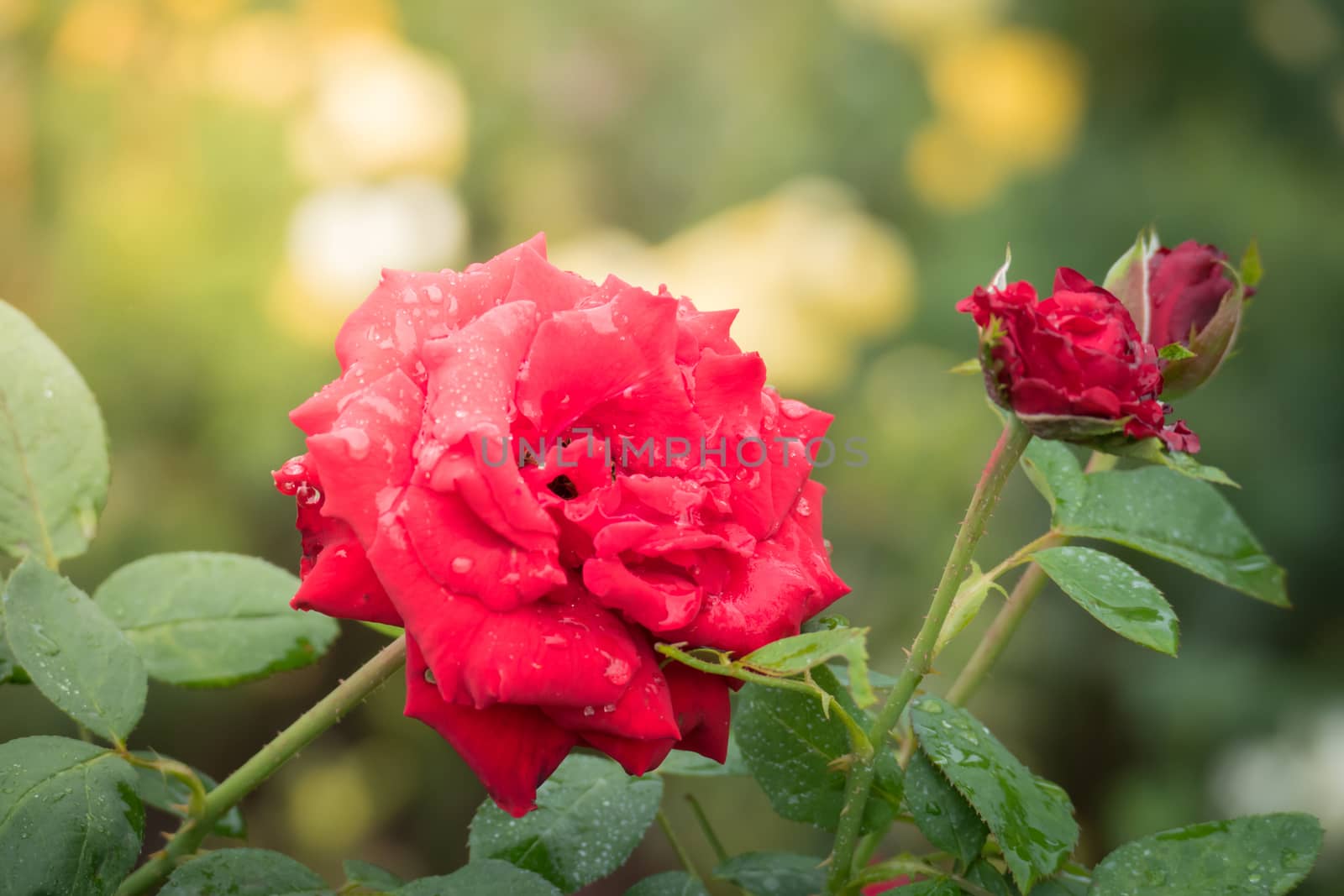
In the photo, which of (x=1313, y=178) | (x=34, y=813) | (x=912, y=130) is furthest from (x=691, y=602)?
(x=1313, y=178)

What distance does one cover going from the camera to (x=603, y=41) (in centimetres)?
199

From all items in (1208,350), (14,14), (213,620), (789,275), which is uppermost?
(14,14)

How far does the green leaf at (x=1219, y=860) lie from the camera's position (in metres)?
0.34

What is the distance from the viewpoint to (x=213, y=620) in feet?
1.40

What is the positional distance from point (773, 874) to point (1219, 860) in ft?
0.51

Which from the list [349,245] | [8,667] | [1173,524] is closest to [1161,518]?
[1173,524]

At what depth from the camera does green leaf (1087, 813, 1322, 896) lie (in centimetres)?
34

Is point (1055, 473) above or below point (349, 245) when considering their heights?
above

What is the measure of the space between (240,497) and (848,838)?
1283mm

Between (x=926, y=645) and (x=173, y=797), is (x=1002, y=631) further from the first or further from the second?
(x=173, y=797)

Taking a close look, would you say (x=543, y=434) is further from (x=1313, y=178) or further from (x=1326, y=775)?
(x=1313, y=178)

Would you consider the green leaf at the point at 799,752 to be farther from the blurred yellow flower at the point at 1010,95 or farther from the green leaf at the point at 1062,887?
the blurred yellow flower at the point at 1010,95

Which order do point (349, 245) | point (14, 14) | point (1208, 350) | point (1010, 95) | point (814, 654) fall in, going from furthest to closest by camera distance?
point (1010, 95) → point (14, 14) → point (349, 245) → point (1208, 350) → point (814, 654)

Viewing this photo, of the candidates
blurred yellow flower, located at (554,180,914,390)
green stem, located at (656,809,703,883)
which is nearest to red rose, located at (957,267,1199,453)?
green stem, located at (656,809,703,883)
